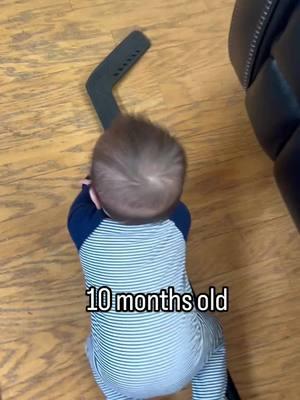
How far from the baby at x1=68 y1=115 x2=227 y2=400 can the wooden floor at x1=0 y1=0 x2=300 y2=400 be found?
14 cm

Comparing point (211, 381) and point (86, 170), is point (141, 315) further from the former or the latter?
point (86, 170)

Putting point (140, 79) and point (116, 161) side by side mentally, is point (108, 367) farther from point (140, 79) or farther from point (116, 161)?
point (140, 79)

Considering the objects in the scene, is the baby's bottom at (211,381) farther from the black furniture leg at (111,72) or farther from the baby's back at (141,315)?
the black furniture leg at (111,72)

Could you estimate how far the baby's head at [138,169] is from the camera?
29.1 inches

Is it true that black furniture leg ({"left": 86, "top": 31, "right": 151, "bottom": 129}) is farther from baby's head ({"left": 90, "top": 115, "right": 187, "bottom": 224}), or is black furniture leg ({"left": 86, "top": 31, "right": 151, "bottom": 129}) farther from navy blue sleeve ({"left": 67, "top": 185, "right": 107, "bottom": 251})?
baby's head ({"left": 90, "top": 115, "right": 187, "bottom": 224})

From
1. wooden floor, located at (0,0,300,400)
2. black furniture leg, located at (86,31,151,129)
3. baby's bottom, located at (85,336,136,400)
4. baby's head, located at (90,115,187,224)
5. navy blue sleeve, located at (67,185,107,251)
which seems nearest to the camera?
baby's head, located at (90,115,187,224)

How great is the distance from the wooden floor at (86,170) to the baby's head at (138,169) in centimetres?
37

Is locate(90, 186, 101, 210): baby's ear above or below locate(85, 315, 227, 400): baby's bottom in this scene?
above

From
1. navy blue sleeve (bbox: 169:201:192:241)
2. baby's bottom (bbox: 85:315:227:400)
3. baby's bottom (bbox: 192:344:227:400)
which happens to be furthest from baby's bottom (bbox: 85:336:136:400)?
navy blue sleeve (bbox: 169:201:192:241)

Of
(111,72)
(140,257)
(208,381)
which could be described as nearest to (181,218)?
(140,257)

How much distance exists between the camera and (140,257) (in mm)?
823

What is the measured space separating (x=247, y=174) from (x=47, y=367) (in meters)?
0.48

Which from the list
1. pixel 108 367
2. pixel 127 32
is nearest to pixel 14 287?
pixel 108 367

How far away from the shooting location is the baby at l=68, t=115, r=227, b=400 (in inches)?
29.3
